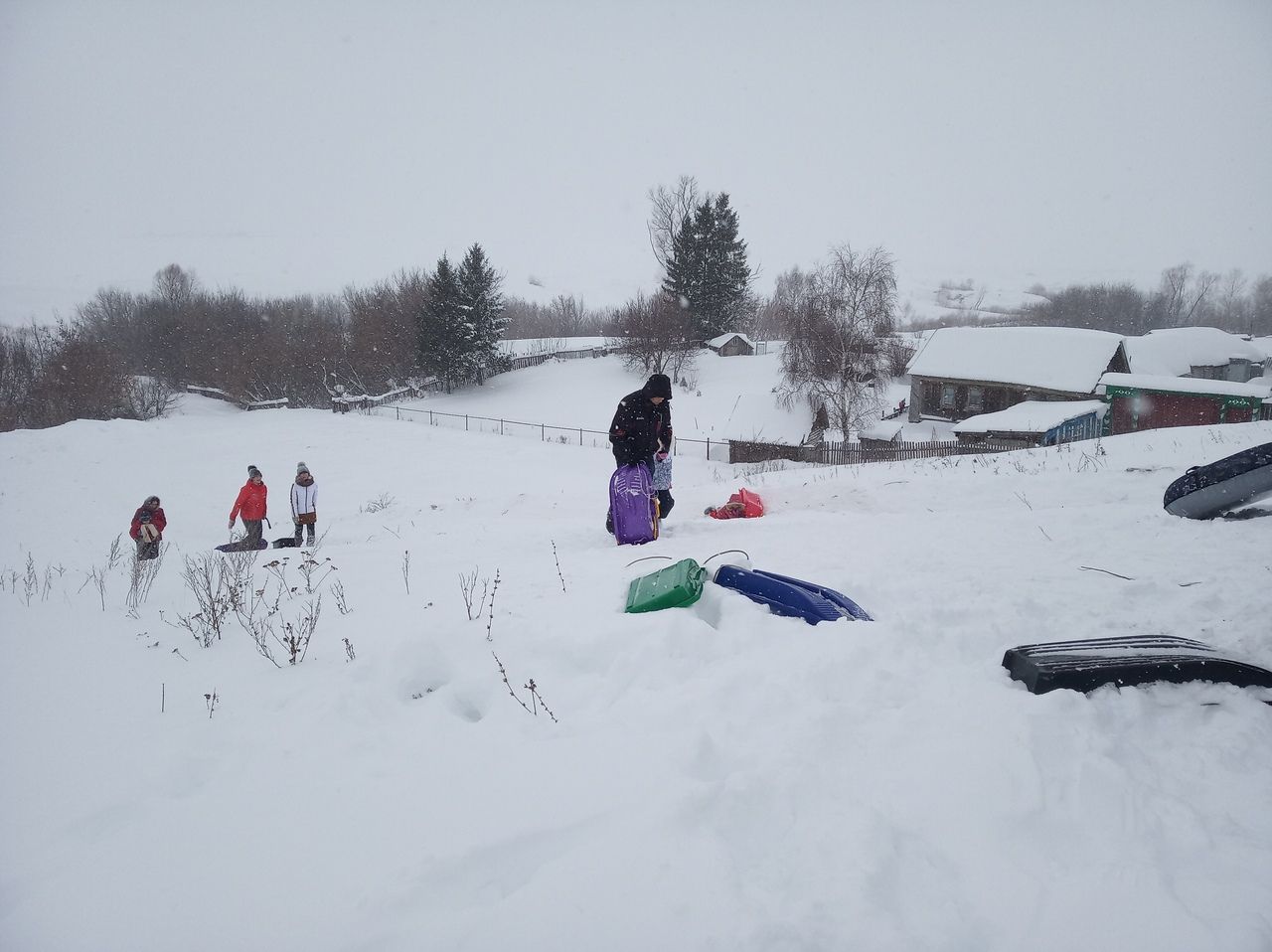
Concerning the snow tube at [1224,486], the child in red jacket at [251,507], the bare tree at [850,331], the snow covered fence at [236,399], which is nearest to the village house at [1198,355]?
the bare tree at [850,331]

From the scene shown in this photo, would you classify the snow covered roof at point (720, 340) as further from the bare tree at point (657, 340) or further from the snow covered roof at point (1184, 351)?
the snow covered roof at point (1184, 351)

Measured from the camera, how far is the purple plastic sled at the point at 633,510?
21.2 feet

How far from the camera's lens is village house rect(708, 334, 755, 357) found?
42500mm

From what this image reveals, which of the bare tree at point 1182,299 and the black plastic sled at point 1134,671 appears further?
the bare tree at point 1182,299

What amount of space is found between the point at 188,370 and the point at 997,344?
58897 mm

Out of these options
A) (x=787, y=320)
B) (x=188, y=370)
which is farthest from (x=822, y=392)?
(x=188, y=370)

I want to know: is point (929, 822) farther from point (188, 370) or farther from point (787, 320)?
point (188, 370)

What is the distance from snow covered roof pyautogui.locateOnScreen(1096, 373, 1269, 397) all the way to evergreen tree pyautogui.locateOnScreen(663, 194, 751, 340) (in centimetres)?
2525

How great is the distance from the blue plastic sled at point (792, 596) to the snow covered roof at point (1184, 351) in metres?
35.7

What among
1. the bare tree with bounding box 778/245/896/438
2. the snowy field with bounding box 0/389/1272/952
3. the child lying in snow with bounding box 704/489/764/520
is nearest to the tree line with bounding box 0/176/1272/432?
the bare tree with bounding box 778/245/896/438

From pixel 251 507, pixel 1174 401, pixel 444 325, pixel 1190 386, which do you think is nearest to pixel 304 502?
pixel 251 507

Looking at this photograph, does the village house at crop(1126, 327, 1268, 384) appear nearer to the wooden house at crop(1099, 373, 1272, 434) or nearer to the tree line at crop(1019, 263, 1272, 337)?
the wooden house at crop(1099, 373, 1272, 434)

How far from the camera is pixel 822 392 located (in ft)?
83.4

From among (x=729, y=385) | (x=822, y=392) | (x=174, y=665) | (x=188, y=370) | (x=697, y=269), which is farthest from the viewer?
(x=188, y=370)
